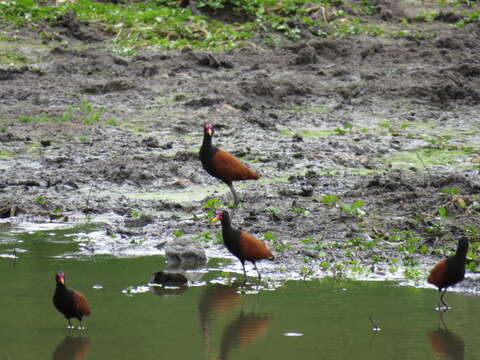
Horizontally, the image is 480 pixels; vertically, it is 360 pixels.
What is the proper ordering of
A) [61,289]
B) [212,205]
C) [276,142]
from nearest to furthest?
[61,289]
[212,205]
[276,142]

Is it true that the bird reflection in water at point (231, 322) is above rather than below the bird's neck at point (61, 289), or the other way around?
below

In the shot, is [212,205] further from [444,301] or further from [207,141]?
[444,301]

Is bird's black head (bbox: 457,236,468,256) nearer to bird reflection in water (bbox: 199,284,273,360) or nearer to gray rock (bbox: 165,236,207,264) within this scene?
bird reflection in water (bbox: 199,284,273,360)

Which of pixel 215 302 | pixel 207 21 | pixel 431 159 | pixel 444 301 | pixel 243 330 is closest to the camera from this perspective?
pixel 243 330

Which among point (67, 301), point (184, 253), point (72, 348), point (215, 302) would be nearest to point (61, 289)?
point (67, 301)

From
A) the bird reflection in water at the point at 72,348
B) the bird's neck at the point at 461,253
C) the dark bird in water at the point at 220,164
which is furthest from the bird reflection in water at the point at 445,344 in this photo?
the dark bird in water at the point at 220,164

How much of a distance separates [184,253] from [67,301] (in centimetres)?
224

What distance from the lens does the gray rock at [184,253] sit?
9062 millimetres

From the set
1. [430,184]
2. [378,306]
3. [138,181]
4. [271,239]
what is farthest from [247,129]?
[378,306]

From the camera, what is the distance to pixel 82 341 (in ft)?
22.5

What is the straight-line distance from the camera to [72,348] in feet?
22.0

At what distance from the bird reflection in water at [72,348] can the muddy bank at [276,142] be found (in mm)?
2550

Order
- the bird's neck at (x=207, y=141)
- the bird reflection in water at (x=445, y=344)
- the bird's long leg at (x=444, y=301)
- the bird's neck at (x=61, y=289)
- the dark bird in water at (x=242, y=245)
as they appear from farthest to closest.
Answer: the bird's neck at (x=207, y=141) < the dark bird in water at (x=242, y=245) < the bird's long leg at (x=444, y=301) < the bird's neck at (x=61, y=289) < the bird reflection in water at (x=445, y=344)

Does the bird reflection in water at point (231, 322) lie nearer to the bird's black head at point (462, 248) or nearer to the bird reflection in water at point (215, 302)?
the bird reflection in water at point (215, 302)
